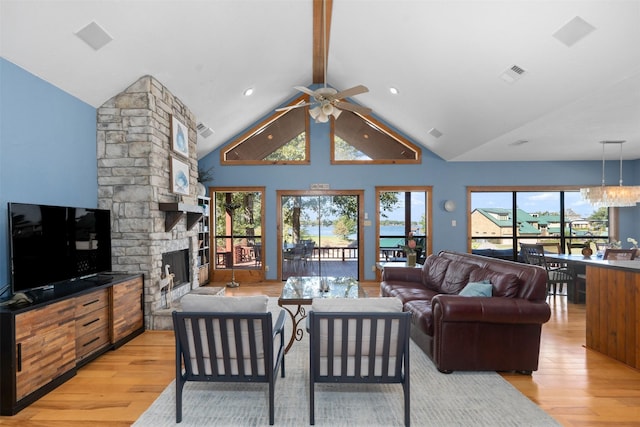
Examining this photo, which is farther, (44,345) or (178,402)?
(44,345)

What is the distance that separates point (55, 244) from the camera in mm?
3172

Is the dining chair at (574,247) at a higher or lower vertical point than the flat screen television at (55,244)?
lower

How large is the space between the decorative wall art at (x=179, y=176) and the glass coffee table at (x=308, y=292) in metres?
2.09

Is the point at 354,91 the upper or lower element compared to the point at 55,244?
upper

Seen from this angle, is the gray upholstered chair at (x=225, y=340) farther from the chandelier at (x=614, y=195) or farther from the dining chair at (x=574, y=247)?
the dining chair at (x=574, y=247)

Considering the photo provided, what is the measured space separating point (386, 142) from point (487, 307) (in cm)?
524

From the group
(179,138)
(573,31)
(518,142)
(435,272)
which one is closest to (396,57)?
(573,31)

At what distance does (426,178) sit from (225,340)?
631 cm

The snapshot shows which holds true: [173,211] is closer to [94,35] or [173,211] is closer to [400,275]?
[94,35]

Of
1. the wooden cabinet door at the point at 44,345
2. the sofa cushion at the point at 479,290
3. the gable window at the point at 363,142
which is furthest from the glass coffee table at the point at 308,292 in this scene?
the gable window at the point at 363,142

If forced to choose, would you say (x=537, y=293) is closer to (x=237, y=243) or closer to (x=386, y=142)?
(x=386, y=142)

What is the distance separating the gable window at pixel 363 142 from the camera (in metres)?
7.55

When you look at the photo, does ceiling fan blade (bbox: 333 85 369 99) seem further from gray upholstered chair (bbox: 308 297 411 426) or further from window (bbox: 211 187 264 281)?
window (bbox: 211 187 264 281)

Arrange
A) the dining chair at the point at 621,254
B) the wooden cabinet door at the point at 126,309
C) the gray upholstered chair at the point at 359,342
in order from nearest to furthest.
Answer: the gray upholstered chair at the point at 359,342
the wooden cabinet door at the point at 126,309
the dining chair at the point at 621,254
